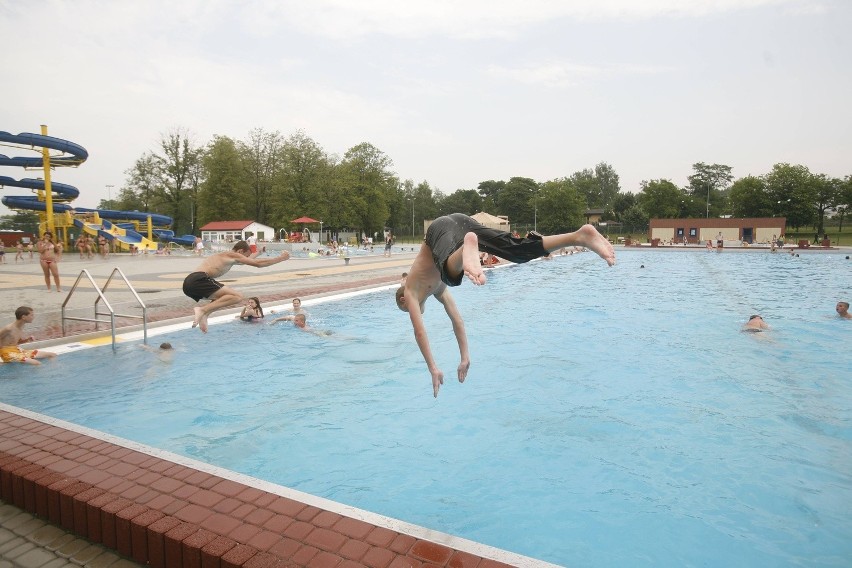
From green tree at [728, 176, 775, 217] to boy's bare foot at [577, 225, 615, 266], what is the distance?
85672mm

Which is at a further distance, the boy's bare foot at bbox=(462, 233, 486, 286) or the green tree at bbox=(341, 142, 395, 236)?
the green tree at bbox=(341, 142, 395, 236)

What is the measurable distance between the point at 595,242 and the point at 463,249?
3.53ft

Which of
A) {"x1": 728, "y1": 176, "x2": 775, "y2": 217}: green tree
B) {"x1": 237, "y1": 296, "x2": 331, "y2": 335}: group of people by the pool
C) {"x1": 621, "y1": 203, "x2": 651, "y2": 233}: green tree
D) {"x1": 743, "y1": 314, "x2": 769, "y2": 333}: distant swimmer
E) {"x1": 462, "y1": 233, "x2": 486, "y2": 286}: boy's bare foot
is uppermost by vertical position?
{"x1": 728, "y1": 176, "x2": 775, "y2": 217}: green tree

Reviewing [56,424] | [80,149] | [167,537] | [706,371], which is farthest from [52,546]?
[80,149]

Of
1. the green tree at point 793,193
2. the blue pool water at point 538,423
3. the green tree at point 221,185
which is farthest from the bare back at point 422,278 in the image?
the green tree at point 793,193

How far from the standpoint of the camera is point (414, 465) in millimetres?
6672

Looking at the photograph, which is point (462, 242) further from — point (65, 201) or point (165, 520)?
point (65, 201)

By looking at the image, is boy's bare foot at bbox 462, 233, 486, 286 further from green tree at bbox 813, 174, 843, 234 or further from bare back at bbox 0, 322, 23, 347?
green tree at bbox 813, 174, 843, 234

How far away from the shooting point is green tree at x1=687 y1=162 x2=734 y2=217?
337 feet

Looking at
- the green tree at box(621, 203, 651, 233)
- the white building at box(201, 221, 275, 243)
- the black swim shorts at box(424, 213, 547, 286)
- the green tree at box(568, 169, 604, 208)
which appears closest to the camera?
the black swim shorts at box(424, 213, 547, 286)

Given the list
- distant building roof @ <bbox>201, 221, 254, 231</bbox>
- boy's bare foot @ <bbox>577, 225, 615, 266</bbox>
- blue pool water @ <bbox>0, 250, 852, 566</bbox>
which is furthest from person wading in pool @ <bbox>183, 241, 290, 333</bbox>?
distant building roof @ <bbox>201, 221, 254, 231</bbox>

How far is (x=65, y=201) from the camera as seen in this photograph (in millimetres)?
43500

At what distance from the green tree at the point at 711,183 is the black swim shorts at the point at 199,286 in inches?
4222

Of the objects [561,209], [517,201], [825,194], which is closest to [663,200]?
[561,209]
